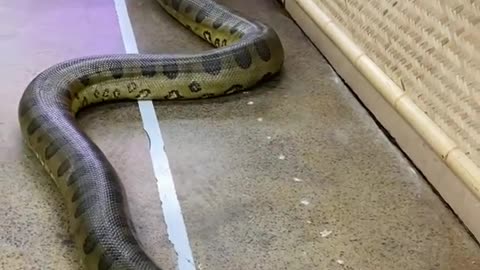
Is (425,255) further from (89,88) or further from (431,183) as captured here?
(89,88)

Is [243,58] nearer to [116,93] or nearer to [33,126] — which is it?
[116,93]

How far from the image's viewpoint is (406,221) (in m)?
1.79

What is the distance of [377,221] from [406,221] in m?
0.07

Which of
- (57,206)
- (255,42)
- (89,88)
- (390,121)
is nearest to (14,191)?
(57,206)

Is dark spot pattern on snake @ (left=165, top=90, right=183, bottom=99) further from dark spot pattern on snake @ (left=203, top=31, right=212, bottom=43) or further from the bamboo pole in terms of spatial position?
the bamboo pole

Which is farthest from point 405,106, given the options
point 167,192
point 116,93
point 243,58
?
point 116,93

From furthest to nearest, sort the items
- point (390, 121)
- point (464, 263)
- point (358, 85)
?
1. point (358, 85)
2. point (390, 121)
3. point (464, 263)

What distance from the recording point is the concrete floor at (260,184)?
1.68 metres

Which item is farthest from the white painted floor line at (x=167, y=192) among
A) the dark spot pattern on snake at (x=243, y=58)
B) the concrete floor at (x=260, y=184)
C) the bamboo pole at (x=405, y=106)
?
the bamboo pole at (x=405, y=106)

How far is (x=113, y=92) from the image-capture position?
224 centimetres

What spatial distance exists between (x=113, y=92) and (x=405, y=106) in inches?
33.9

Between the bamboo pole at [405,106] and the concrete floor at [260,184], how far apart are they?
111 mm

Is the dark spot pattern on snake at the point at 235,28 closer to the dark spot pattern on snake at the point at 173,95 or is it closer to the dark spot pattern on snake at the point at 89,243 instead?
the dark spot pattern on snake at the point at 173,95

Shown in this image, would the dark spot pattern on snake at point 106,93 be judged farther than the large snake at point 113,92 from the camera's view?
Yes
